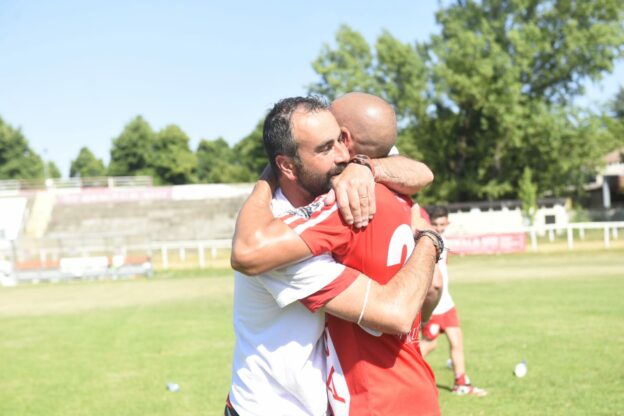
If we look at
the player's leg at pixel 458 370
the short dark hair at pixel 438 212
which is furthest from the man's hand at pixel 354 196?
the short dark hair at pixel 438 212

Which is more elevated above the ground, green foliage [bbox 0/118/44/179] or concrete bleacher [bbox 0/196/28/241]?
green foliage [bbox 0/118/44/179]

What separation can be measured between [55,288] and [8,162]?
63.5m

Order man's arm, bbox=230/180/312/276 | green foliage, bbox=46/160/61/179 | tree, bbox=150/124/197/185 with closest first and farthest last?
man's arm, bbox=230/180/312/276 < tree, bbox=150/124/197/185 < green foliage, bbox=46/160/61/179

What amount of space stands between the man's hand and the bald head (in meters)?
0.28

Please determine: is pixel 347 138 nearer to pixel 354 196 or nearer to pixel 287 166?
pixel 287 166

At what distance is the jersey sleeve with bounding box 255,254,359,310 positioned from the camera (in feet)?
8.97

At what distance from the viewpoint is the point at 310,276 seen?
2744 mm

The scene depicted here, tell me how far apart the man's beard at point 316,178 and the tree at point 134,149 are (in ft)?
291

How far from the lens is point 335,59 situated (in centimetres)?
5297

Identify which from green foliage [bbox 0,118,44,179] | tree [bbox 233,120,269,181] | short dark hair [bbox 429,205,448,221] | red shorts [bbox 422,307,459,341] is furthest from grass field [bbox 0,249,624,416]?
green foliage [bbox 0,118,44,179]

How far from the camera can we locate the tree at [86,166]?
321 ft

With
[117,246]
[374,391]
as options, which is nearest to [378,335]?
[374,391]

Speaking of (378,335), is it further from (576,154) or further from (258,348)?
(576,154)

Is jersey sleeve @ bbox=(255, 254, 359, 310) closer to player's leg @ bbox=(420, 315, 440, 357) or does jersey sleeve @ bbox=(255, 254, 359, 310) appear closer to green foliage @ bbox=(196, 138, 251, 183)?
player's leg @ bbox=(420, 315, 440, 357)
